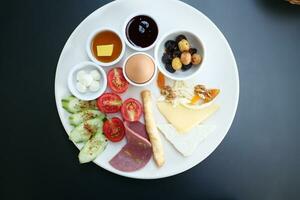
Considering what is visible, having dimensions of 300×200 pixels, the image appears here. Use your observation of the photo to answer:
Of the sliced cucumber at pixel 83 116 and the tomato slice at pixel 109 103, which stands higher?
the tomato slice at pixel 109 103

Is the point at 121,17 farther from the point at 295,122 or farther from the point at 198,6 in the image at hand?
the point at 295,122

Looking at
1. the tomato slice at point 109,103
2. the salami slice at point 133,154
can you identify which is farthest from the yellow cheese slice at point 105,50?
the salami slice at point 133,154

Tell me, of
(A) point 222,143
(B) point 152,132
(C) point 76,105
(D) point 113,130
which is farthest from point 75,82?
(A) point 222,143

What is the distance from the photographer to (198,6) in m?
1.40

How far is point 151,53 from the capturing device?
1329mm

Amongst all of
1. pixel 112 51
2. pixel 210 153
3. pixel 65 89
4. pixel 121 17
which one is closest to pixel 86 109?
pixel 65 89

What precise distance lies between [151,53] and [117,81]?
0.15 m

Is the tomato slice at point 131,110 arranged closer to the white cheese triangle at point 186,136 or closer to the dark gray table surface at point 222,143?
the white cheese triangle at point 186,136

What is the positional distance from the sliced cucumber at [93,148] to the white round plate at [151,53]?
0.02 meters

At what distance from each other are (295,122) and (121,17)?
0.72 metres

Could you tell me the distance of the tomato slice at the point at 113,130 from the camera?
1.30 meters

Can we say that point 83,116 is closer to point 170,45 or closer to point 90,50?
point 90,50

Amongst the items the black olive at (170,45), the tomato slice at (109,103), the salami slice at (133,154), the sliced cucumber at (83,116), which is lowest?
the salami slice at (133,154)

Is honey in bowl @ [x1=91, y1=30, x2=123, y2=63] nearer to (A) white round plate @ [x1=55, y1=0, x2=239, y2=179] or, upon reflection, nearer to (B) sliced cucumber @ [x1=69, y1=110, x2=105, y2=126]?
(A) white round plate @ [x1=55, y1=0, x2=239, y2=179]
